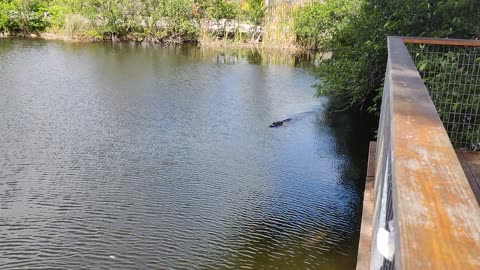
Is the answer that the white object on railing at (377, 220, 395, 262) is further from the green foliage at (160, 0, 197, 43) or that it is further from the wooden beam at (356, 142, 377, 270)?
the green foliage at (160, 0, 197, 43)

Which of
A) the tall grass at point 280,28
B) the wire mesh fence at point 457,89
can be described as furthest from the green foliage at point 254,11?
the wire mesh fence at point 457,89

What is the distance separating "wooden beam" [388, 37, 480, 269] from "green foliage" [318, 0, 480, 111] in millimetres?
4422

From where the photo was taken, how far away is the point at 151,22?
1920 cm

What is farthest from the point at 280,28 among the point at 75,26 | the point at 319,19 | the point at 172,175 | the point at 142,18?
the point at 172,175

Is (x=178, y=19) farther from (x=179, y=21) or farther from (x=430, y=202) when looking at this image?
(x=430, y=202)

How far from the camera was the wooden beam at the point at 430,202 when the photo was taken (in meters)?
0.67

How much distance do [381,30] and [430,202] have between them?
568 cm

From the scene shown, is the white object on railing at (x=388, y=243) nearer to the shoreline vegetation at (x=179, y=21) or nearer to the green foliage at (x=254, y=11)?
the shoreline vegetation at (x=179, y=21)

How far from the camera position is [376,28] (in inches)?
254

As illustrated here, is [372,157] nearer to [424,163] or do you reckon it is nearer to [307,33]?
[424,163]

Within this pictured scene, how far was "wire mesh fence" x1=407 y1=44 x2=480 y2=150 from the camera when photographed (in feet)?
11.6

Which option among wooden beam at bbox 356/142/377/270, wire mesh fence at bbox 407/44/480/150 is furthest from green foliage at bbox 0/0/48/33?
wooden beam at bbox 356/142/377/270

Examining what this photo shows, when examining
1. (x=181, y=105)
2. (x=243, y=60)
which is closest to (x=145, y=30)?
(x=243, y=60)

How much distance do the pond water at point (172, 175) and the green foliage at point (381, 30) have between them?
3.78ft
